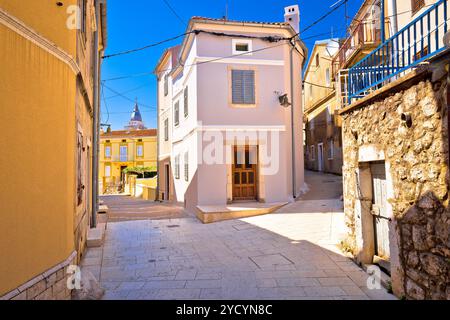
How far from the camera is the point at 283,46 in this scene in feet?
41.9

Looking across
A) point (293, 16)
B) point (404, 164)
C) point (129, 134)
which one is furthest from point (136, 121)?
point (404, 164)

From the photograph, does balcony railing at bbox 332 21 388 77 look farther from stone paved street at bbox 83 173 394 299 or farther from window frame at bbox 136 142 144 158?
window frame at bbox 136 142 144 158

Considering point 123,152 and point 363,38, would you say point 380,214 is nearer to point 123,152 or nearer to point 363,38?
point 363,38

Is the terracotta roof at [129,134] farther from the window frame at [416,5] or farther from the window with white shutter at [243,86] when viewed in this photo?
the window frame at [416,5]

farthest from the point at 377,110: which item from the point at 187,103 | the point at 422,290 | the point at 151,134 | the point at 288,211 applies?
the point at 151,134

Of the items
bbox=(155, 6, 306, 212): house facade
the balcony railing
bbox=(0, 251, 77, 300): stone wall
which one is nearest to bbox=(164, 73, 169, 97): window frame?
bbox=(155, 6, 306, 212): house facade

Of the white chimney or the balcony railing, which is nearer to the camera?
the balcony railing

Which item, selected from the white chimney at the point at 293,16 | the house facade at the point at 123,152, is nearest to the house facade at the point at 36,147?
the white chimney at the point at 293,16

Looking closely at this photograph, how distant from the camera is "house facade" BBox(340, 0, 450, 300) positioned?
11.0ft

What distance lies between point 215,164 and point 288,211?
3.35 meters

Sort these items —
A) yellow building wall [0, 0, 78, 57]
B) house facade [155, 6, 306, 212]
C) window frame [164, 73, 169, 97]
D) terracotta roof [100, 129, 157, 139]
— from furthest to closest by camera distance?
terracotta roof [100, 129, 157, 139], window frame [164, 73, 169, 97], house facade [155, 6, 306, 212], yellow building wall [0, 0, 78, 57]

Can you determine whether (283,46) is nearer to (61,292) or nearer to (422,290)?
(422,290)

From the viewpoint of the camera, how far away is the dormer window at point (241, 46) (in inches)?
486

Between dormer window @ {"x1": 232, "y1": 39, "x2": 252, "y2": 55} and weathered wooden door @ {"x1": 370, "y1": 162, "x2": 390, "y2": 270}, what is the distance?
850 centimetres
